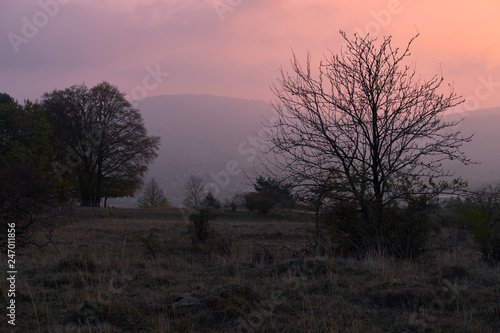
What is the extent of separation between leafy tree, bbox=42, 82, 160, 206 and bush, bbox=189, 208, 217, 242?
19.4 metres

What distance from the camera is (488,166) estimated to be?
13412 centimetres

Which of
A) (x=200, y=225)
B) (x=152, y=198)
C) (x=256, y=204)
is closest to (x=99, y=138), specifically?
(x=256, y=204)

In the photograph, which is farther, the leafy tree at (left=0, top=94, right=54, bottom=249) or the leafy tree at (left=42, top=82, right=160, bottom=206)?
the leafy tree at (left=42, top=82, right=160, bottom=206)

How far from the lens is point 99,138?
32.0 meters

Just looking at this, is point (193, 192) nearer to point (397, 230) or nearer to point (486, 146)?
point (397, 230)

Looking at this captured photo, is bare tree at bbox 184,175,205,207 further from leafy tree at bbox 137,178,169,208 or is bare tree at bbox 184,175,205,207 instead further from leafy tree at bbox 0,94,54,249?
leafy tree at bbox 0,94,54,249

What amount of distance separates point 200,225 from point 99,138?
20.4 metres

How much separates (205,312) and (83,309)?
1193 millimetres

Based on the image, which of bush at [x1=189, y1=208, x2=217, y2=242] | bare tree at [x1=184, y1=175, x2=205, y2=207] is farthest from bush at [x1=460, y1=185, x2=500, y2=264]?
bare tree at [x1=184, y1=175, x2=205, y2=207]

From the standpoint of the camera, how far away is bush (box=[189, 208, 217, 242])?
569 inches

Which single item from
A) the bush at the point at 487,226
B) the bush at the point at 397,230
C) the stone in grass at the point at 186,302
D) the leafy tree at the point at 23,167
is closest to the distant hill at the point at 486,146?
the leafy tree at the point at 23,167

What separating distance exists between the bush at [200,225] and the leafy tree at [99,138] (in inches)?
763

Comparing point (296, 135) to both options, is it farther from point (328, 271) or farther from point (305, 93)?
point (328, 271)

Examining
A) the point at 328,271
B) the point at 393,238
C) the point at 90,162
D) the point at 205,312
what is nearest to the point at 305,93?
the point at 393,238
